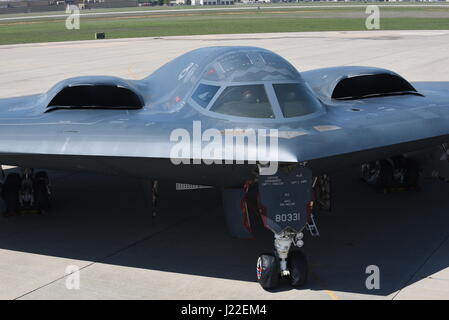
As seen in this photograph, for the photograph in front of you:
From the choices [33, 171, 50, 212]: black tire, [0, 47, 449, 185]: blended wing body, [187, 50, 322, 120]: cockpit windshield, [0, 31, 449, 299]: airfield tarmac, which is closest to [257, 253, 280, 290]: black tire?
[0, 31, 449, 299]: airfield tarmac

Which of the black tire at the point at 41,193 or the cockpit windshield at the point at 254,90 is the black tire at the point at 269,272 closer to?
the cockpit windshield at the point at 254,90

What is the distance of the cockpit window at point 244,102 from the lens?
28.8 feet

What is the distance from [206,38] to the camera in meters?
47.1

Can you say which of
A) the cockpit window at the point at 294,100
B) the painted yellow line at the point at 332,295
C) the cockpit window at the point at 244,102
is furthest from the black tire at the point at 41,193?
the painted yellow line at the point at 332,295

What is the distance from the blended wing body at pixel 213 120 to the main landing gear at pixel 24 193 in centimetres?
106

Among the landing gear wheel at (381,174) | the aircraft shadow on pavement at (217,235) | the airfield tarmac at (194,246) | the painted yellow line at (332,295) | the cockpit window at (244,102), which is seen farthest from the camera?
the landing gear wheel at (381,174)

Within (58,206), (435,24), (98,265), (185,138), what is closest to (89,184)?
(58,206)

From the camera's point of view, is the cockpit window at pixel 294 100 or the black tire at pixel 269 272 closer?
the black tire at pixel 269 272

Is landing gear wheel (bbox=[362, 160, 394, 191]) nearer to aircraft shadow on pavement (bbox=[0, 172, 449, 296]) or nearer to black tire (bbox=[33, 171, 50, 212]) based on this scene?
aircraft shadow on pavement (bbox=[0, 172, 449, 296])

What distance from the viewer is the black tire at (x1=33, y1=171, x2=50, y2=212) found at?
35.8 ft

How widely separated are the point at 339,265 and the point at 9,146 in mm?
4547

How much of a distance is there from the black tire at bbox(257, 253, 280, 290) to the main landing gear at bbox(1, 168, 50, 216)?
4.72 meters

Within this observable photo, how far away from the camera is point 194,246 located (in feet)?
30.7
